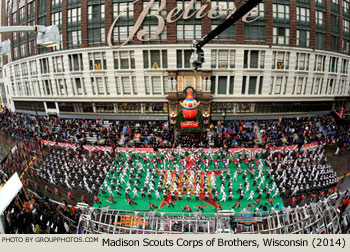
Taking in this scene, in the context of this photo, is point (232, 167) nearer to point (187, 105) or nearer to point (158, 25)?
point (187, 105)

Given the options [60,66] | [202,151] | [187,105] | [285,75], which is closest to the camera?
[202,151]

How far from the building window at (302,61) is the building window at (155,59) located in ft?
67.3

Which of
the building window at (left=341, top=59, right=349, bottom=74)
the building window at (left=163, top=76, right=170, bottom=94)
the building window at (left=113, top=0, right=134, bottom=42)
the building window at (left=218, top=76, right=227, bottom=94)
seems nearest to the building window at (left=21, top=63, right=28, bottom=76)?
the building window at (left=113, top=0, right=134, bottom=42)

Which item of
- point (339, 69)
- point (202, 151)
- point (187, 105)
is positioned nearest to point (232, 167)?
point (202, 151)

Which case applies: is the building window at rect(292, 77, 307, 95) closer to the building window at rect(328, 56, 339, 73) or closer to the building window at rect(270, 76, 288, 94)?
the building window at rect(270, 76, 288, 94)

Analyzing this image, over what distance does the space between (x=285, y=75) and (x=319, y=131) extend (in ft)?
31.5

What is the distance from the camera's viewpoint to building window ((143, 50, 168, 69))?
2564cm

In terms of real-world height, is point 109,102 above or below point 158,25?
below

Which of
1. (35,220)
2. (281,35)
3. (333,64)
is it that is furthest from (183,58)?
(333,64)

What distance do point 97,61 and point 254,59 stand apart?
2431 cm

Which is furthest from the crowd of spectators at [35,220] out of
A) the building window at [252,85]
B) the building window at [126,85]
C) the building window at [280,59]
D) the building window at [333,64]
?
the building window at [333,64]

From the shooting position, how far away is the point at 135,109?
2758cm

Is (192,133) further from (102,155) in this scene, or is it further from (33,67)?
(33,67)

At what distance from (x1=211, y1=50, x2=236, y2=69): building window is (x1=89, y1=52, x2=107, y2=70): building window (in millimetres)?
16758
